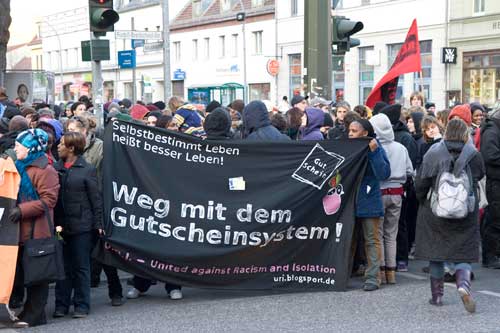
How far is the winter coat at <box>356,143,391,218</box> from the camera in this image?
891 centimetres

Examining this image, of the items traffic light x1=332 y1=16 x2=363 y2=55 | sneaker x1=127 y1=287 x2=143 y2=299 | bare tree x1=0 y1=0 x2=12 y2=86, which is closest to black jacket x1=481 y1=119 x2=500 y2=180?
traffic light x1=332 y1=16 x2=363 y2=55

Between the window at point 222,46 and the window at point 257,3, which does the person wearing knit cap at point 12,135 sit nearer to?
the window at point 257,3

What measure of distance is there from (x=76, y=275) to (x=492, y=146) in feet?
16.6

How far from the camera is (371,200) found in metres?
8.92

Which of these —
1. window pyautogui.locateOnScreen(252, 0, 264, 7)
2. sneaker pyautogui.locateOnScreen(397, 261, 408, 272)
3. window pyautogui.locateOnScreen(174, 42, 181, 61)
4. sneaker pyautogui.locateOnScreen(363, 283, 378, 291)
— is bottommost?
sneaker pyautogui.locateOnScreen(397, 261, 408, 272)

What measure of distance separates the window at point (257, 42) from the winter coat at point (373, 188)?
4023 centimetres

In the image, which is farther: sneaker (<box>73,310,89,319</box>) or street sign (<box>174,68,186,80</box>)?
street sign (<box>174,68,186,80</box>)

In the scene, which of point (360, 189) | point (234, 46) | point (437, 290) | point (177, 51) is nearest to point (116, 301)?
point (360, 189)

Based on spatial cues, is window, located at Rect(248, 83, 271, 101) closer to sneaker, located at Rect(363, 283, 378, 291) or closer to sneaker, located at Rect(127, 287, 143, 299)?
sneaker, located at Rect(363, 283, 378, 291)

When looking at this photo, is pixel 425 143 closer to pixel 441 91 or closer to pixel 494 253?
pixel 494 253

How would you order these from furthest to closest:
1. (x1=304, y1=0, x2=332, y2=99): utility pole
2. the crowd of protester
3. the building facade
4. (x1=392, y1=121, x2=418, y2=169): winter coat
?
the building facade, (x1=304, y1=0, x2=332, y2=99): utility pole, (x1=392, y1=121, x2=418, y2=169): winter coat, the crowd of protester

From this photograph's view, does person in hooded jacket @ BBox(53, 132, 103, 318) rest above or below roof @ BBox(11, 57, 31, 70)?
below

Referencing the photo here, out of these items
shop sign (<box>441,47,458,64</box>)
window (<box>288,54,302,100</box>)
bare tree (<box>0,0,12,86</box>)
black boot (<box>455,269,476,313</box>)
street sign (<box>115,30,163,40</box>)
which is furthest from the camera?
window (<box>288,54,302,100</box>)

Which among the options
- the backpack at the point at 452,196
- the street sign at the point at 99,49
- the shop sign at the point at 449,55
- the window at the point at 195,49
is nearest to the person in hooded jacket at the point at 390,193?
the backpack at the point at 452,196
